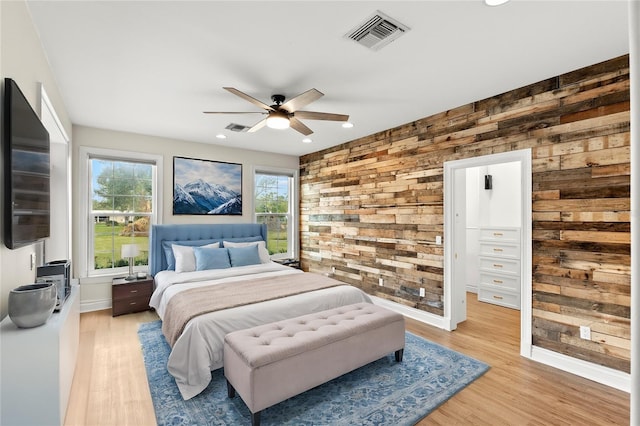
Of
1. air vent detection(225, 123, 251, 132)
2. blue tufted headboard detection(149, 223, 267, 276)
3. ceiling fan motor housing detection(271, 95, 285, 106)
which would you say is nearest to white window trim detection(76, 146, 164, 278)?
blue tufted headboard detection(149, 223, 267, 276)

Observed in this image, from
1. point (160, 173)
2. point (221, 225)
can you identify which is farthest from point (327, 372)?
point (160, 173)

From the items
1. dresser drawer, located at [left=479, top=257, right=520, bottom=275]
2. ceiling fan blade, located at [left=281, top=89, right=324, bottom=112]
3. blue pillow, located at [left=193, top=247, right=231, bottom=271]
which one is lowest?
dresser drawer, located at [left=479, top=257, right=520, bottom=275]

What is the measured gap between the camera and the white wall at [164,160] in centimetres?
433

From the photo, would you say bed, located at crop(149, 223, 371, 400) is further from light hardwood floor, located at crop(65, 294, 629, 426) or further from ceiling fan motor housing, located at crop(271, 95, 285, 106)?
ceiling fan motor housing, located at crop(271, 95, 285, 106)

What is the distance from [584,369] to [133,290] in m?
5.06

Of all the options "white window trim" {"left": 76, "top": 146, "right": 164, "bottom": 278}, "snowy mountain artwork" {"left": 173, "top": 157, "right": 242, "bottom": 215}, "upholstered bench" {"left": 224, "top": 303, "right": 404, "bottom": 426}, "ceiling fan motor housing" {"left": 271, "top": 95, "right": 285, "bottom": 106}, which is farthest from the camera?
"snowy mountain artwork" {"left": 173, "top": 157, "right": 242, "bottom": 215}

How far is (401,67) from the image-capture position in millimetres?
2752

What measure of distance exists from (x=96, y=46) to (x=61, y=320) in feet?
6.52

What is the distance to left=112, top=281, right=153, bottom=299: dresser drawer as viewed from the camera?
422 cm

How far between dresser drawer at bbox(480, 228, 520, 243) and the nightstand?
5076 mm

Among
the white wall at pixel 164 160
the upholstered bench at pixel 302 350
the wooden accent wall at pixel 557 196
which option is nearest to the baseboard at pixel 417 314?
the wooden accent wall at pixel 557 196

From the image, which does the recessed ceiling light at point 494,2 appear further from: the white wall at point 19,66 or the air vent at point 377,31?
the white wall at point 19,66

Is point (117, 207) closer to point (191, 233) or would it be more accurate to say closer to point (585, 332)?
point (191, 233)

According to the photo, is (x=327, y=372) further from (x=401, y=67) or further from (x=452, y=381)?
(x=401, y=67)
